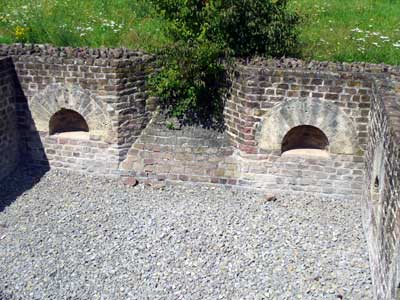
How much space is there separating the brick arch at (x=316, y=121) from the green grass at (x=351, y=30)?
209cm

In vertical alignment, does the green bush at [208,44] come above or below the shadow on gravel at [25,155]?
above

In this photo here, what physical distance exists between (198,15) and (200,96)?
1.45 meters

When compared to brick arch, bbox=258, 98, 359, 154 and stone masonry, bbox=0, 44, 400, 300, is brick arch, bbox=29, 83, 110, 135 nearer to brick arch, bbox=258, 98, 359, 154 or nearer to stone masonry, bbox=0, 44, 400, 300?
stone masonry, bbox=0, 44, 400, 300

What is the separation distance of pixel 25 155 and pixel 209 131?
3.70m

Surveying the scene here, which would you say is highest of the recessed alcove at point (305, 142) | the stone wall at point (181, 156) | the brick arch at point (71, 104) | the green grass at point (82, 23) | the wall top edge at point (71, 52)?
the wall top edge at point (71, 52)

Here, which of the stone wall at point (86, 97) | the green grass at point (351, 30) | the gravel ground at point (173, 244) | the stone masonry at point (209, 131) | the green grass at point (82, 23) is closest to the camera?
the gravel ground at point (173, 244)

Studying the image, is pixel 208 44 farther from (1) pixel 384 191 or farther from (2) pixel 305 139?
(1) pixel 384 191

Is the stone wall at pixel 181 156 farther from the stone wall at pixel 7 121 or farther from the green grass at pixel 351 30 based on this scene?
the green grass at pixel 351 30

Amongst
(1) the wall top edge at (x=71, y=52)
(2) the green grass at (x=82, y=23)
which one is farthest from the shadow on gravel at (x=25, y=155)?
(2) the green grass at (x=82, y=23)

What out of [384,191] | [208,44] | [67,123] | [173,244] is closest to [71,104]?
[67,123]

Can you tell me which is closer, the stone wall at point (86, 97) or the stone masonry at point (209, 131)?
the stone masonry at point (209, 131)

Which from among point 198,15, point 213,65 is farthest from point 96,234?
point 198,15

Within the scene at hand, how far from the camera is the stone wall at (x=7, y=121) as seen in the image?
976 centimetres

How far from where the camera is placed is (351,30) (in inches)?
499
